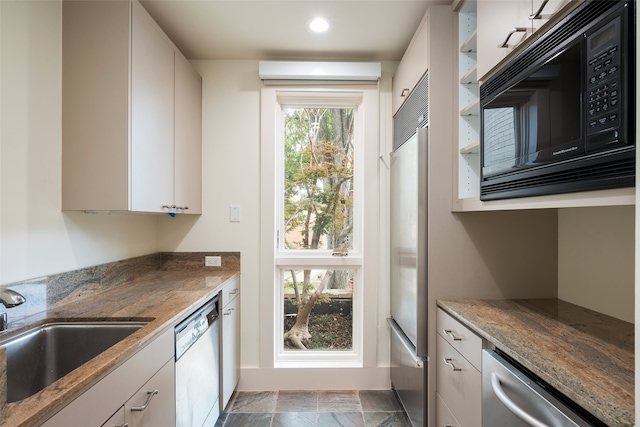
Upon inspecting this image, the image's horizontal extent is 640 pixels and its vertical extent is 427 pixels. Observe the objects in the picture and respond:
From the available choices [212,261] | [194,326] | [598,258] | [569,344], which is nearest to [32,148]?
[194,326]

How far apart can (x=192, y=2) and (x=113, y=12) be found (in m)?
0.44

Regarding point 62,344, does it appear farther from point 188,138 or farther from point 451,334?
point 451,334

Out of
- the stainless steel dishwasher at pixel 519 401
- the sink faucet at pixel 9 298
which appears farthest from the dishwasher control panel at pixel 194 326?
the stainless steel dishwasher at pixel 519 401

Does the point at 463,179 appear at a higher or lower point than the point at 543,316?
higher

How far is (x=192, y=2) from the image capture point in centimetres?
180

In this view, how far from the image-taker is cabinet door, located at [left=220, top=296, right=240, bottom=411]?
2.02m

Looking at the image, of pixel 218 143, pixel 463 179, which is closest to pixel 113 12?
pixel 218 143

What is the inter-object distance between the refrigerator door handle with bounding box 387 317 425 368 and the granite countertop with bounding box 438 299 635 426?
37cm

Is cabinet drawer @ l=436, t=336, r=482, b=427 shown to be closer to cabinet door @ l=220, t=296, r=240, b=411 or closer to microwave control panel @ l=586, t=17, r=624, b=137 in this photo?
microwave control panel @ l=586, t=17, r=624, b=137

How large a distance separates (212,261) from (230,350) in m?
0.66

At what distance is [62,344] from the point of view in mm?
1294

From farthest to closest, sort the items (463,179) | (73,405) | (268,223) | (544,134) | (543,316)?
(268,223)
(463,179)
(543,316)
(544,134)
(73,405)

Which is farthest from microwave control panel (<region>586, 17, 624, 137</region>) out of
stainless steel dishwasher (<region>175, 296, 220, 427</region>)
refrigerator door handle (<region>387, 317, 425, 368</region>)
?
stainless steel dishwasher (<region>175, 296, 220, 427</region>)

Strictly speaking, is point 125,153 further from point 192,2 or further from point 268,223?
point 268,223
